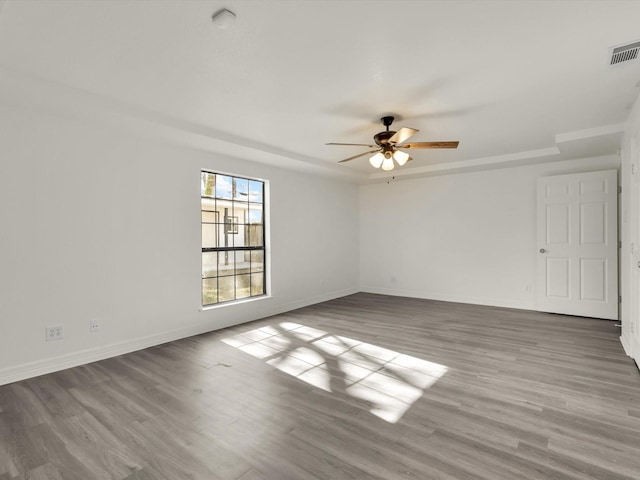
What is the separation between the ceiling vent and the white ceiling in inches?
2.7

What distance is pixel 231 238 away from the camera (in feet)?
16.4

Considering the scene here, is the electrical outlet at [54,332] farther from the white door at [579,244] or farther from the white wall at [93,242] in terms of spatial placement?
the white door at [579,244]

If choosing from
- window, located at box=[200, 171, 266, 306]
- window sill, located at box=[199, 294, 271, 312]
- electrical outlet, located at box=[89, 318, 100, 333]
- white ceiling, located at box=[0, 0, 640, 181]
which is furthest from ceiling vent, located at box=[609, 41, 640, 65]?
electrical outlet, located at box=[89, 318, 100, 333]

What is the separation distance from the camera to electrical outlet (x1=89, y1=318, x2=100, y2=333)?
3.43 meters

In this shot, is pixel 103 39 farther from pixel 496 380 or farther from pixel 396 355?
pixel 496 380

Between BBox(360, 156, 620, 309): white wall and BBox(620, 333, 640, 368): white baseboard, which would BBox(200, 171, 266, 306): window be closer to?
BBox(360, 156, 620, 309): white wall

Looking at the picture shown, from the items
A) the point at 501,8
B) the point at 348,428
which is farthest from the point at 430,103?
the point at 348,428

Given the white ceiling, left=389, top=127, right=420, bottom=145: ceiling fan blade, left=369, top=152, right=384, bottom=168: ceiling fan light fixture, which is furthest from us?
left=369, top=152, right=384, bottom=168: ceiling fan light fixture

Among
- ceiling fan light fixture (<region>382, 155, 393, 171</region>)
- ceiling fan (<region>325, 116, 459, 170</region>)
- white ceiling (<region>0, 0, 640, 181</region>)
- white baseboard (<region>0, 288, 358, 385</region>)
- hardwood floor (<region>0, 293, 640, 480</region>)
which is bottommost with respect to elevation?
hardwood floor (<region>0, 293, 640, 480</region>)

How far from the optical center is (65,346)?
325 centimetres

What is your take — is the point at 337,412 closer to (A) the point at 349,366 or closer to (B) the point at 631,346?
(A) the point at 349,366

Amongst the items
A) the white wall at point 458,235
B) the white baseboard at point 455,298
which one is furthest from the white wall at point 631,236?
the white baseboard at point 455,298

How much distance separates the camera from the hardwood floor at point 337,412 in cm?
183

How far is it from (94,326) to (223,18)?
317 centimetres
